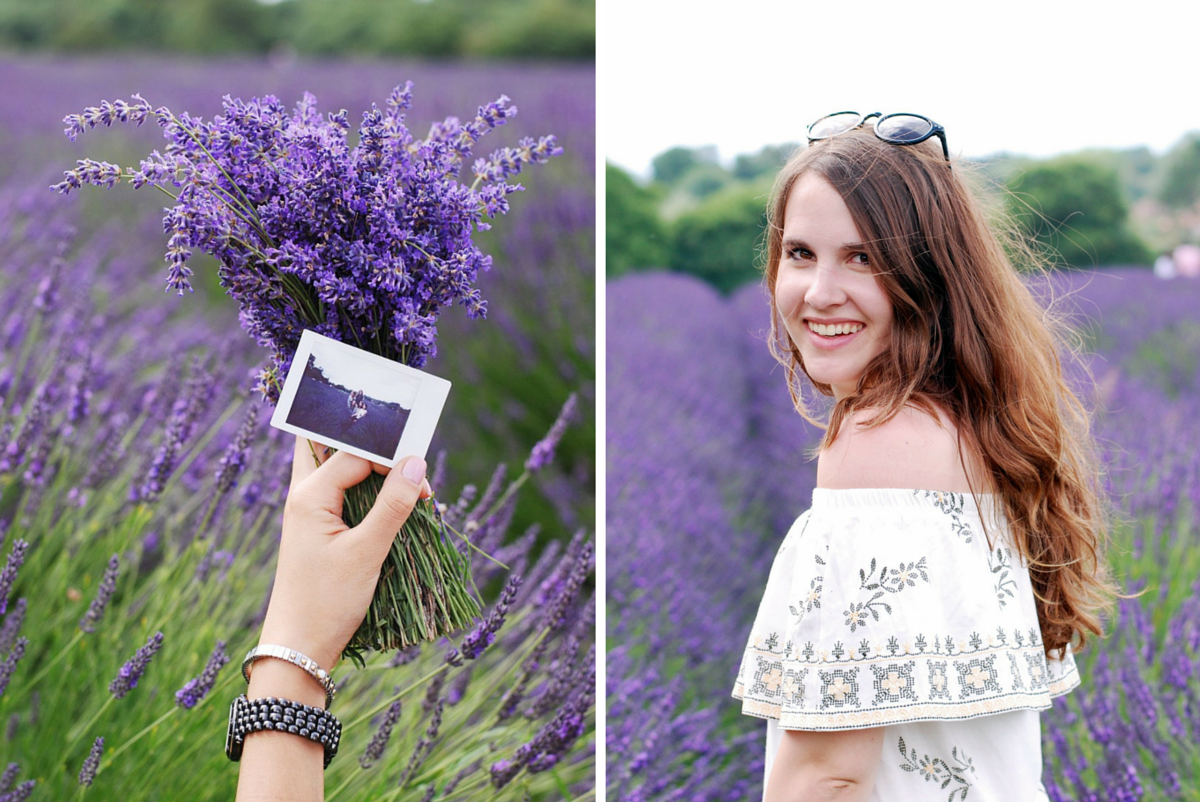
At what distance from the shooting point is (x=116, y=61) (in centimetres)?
631

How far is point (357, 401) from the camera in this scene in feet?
3.29

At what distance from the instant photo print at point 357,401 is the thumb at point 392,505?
1.0 inches

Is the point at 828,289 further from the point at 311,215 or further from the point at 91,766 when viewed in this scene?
the point at 91,766

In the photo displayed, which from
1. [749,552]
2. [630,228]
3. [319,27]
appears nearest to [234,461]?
[749,552]

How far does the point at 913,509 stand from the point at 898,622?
13 cm

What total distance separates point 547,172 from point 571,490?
2029 millimetres

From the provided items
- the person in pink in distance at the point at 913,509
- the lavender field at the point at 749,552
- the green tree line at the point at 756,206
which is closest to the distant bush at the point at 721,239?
the green tree line at the point at 756,206

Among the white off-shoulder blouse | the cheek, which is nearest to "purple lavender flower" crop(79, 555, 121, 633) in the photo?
the white off-shoulder blouse

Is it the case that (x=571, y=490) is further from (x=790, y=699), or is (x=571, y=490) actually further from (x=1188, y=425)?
(x=1188, y=425)

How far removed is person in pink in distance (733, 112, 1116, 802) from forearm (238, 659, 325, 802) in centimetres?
53

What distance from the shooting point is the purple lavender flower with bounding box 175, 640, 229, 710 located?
1.12 m

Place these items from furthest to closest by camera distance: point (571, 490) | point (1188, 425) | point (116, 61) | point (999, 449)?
point (116, 61) → point (1188, 425) → point (571, 490) → point (999, 449)

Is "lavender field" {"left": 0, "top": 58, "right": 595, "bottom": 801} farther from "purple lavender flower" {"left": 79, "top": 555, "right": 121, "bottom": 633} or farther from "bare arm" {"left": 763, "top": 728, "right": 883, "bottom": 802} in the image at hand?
"bare arm" {"left": 763, "top": 728, "right": 883, "bottom": 802}

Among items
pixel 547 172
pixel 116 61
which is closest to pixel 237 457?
pixel 547 172
